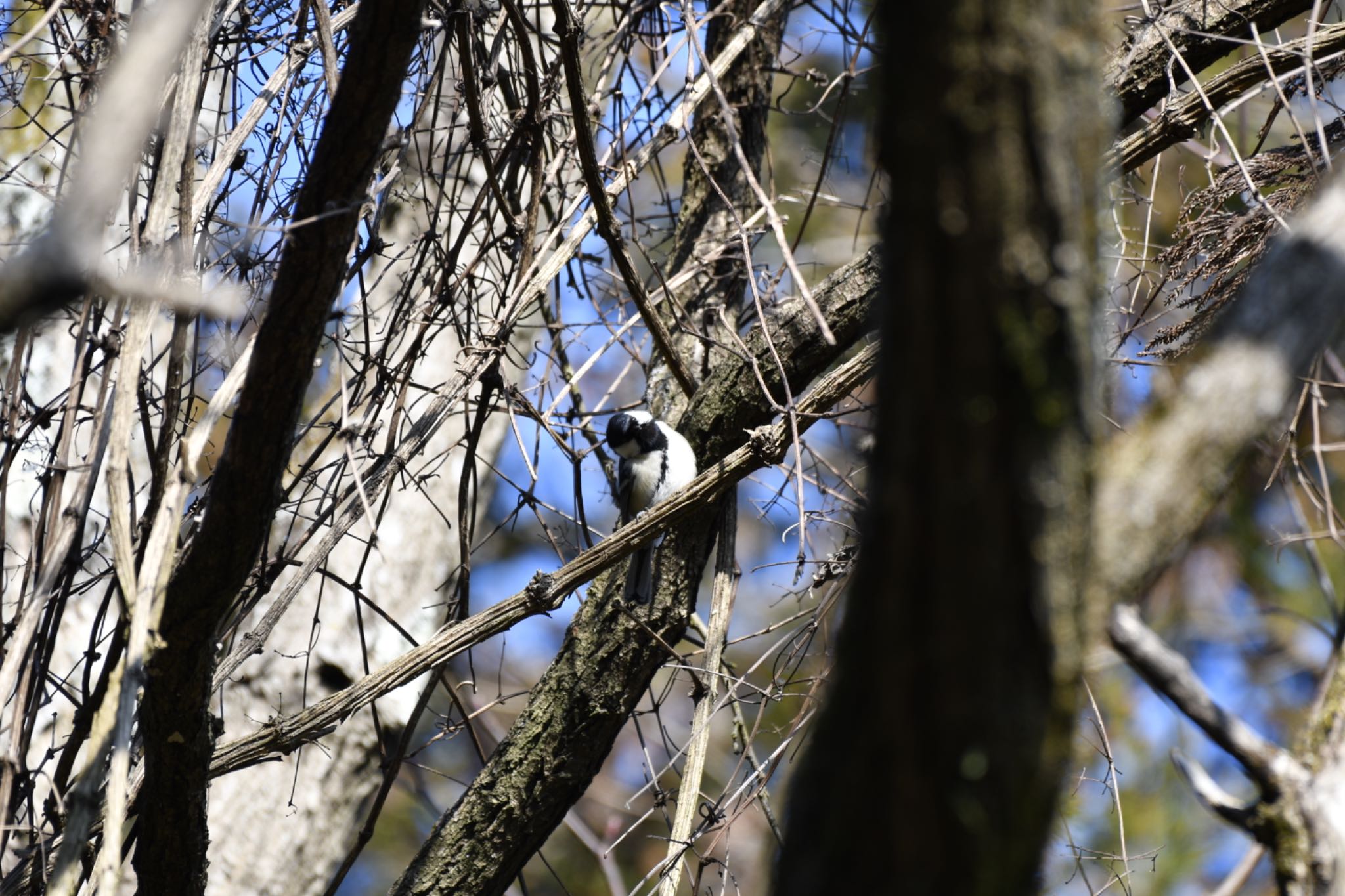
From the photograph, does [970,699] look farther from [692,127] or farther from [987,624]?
[692,127]

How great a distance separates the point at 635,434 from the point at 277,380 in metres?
2.06

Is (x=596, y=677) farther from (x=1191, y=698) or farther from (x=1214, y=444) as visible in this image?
(x=1214, y=444)

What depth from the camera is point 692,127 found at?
11.5 feet

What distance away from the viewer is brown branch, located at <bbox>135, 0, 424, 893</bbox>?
4.62ft

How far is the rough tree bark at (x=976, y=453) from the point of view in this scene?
0.81 meters

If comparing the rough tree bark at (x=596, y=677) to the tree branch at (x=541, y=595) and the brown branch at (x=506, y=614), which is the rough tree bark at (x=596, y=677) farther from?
the brown branch at (x=506, y=614)

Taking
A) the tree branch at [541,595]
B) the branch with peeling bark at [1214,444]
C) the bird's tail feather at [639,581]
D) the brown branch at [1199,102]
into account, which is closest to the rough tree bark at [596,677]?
the bird's tail feather at [639,581]

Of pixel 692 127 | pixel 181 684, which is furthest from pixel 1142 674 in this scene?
pixel 692 127

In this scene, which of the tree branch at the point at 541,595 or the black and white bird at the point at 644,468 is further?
the black and white bird at the point at 644,468

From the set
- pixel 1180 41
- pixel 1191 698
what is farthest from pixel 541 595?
pixel 1180 41

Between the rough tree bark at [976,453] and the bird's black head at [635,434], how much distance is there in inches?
95.8

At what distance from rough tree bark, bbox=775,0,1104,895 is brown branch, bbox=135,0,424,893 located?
811 mm

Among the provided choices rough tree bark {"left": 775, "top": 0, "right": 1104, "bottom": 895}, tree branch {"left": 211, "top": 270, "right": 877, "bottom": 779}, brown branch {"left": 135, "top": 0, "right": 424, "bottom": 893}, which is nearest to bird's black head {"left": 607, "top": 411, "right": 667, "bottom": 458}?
tree branch {"left": 211, "top": 270, "right": 877, "bottom": 779}

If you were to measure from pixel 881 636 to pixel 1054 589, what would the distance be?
15 centimetres
